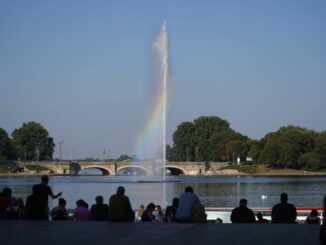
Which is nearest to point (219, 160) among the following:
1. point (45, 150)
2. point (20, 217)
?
point (45, 150)

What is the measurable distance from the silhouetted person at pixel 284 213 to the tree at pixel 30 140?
565 feet

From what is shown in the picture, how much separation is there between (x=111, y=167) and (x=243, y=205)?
463 ft

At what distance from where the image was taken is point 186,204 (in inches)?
657

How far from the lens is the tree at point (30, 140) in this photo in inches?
7382

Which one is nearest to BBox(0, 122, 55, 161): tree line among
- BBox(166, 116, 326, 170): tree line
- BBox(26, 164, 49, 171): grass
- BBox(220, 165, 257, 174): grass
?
BBox(26, 164, 49, 171): grass

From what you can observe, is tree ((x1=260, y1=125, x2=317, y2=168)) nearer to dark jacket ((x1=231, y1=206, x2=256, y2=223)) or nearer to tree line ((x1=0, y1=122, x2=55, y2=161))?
tree line ((x1=0, y1=122, x2=55, y2=161))

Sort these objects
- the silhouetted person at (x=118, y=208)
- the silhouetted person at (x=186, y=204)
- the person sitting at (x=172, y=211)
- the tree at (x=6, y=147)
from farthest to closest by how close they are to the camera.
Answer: the tree at (x=6, y=147) → the person sitting at (x=172, y=211) → the silhouetted person at (x=118, y=208) → the silhouetted person at (x=186, y=204)

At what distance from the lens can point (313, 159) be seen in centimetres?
15100

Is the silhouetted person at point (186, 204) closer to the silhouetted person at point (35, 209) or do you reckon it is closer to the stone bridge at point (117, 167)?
the silhouetted person at point (35, 209)

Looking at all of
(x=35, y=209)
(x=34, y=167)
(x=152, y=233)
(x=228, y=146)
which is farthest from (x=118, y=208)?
(x=228, y=146)

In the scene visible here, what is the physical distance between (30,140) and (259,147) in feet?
199

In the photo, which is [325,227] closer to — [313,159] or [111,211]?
[111,211]

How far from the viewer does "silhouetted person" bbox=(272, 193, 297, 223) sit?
672 inches

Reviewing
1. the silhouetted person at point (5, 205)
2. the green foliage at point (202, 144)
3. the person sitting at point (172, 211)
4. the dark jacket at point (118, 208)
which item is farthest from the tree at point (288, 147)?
the dark jacket at point (118, 208)
